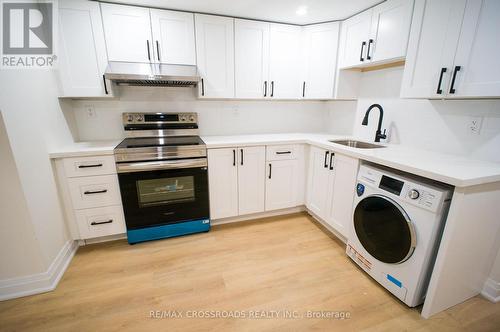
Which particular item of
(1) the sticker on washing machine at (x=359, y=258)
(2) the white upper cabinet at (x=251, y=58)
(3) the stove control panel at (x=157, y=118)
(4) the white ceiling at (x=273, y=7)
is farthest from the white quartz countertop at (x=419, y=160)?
(4) the white ceiling at (x=273, y=7)

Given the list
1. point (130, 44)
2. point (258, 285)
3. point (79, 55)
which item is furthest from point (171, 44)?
point (258, 285)

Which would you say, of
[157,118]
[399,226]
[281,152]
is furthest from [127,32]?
[399,226]

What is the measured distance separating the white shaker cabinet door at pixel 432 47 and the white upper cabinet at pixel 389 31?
67 millimetres

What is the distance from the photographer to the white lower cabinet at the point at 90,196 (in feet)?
6.17

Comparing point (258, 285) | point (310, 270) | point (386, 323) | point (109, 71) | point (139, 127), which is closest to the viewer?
point (386, 323)

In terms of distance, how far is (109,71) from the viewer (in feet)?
6.40

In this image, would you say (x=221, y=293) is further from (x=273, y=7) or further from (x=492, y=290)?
(x=273, y=7)

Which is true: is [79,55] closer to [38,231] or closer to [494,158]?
[38,231]

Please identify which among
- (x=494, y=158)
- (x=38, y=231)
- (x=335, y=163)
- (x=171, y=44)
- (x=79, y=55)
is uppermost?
(x=171, y=44)

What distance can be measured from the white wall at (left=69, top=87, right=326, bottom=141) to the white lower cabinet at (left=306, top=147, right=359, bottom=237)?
807 mm

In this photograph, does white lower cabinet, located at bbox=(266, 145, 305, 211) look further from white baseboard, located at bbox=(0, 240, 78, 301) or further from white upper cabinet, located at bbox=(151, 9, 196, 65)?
white baseboard, located at bbox=(0, 240, 78, 301)

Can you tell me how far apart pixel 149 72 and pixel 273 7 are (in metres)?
1.32

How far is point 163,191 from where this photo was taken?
2.12 metres

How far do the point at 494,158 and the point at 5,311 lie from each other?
3414 millimetres
